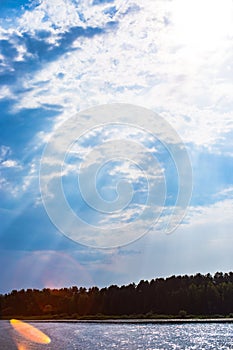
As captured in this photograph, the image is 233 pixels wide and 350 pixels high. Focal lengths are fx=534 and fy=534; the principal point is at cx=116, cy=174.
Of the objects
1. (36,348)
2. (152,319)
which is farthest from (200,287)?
(36,348)

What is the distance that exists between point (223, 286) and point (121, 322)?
38540mm

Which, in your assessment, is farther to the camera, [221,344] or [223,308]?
[223,308]

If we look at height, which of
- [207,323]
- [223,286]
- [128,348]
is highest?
[223,286]

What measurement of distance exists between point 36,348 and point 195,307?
10674cm

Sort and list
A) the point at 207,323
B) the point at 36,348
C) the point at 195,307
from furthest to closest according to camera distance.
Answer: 1. the point at 195,307
2. the point at 207,323
3. the point at 36,348

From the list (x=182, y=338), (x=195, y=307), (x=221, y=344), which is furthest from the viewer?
(x=195, y=307)

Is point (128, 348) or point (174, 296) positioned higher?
point (174, 296)

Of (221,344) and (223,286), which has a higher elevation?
(223,286)

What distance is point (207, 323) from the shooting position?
574 ft

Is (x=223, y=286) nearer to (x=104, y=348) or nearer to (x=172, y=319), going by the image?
(x=172, y=319)

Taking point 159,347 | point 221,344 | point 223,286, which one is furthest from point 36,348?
point 223,286

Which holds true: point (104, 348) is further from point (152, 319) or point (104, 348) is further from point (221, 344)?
point (152, 319)

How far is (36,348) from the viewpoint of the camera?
→ 3516 inches

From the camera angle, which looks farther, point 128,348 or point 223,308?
point 223,308
